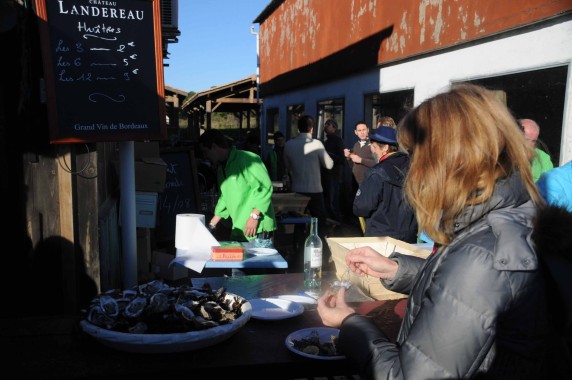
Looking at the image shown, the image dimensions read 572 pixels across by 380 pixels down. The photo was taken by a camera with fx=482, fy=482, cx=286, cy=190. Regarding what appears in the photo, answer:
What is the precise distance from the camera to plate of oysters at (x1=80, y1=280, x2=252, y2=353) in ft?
5.56

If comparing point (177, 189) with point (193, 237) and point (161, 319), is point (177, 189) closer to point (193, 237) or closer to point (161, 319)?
point (193, 237)

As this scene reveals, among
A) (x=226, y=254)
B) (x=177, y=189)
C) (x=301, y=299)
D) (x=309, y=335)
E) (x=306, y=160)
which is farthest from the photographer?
(x=306, y=160)

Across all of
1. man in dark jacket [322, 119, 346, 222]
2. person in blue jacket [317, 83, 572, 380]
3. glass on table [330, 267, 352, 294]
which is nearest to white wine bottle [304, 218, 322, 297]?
glass on table [330, 267, 352, 294]

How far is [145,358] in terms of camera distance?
67.8 inches

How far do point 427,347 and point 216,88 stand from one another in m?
17.5

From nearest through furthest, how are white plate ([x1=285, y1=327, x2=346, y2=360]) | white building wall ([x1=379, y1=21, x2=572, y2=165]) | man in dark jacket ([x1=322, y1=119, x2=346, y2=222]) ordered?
white plate ([x1=285, y1=327, x2=346, y2=360]) < white building wall ([x1=379, y1=21, x2=572, y2=165]) < man in dark jacket ([x1=322, y1=119, x2=346, y2=222])

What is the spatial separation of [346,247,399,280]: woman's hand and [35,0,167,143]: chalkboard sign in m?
1.52

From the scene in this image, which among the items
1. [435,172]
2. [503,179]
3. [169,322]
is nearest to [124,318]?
[169,322]

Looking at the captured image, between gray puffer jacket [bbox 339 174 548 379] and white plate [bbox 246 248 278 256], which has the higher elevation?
gray puffer jacket [bbox 339 174 548 379]

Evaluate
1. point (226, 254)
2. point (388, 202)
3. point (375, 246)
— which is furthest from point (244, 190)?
point (375, 246)

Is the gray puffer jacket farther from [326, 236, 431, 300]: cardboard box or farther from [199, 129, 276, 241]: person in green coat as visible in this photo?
[199, 129, 276, 241]: person in green coat

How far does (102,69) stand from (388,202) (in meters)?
2.57

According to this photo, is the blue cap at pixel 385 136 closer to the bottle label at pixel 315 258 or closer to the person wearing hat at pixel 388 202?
the person wearing hat at pixel 388 202

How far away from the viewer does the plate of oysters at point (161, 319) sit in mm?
1694
